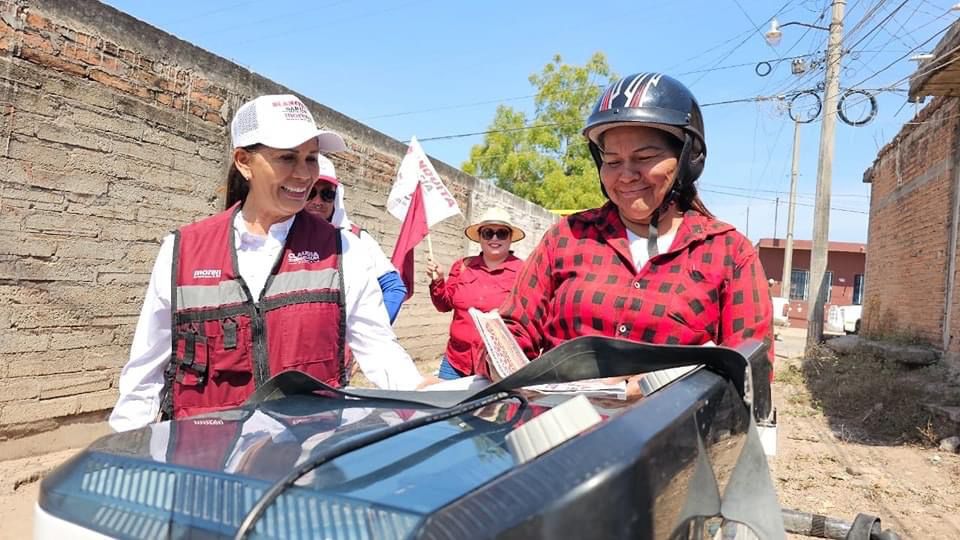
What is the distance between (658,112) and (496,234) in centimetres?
367

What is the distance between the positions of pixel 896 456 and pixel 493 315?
5885mm

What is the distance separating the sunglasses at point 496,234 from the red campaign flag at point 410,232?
503mm

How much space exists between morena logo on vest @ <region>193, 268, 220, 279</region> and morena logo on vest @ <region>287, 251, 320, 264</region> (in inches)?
7.8

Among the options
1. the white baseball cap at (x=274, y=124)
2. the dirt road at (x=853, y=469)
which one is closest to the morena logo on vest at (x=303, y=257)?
the white baseball cap at (x=274, y=124)

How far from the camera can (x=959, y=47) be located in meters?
6.63

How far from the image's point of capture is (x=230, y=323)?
1.87m

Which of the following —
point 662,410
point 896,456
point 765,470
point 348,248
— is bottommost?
point 896,456

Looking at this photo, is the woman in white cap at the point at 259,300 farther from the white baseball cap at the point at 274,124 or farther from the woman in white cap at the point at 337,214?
the woman in white cap at the point at 337,214

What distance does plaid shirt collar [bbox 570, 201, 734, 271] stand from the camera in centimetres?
190

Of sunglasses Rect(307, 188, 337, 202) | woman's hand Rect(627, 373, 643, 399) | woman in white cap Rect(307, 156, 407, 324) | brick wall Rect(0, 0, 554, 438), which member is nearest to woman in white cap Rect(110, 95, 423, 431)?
woman's hand Rect(627, 373, 643, 399)

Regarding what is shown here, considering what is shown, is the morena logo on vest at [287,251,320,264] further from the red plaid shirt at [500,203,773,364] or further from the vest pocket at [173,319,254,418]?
the red plaid shirt at [500,203,773,364]

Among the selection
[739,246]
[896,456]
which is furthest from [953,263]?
[739,246]

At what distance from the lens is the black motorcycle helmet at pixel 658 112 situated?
1.83 meters

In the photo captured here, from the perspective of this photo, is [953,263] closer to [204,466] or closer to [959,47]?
[959,47]
